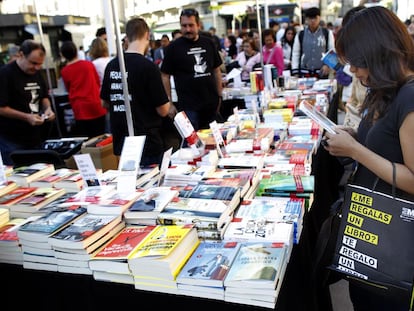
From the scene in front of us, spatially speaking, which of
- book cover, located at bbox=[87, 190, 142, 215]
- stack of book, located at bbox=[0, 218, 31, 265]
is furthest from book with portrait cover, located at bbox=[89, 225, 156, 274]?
stack of book, located at bbox=[0, 218, 31, 265]

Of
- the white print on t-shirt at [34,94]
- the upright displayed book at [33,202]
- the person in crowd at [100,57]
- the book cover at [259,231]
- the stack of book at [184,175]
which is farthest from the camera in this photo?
the person in crowd at [100,57]

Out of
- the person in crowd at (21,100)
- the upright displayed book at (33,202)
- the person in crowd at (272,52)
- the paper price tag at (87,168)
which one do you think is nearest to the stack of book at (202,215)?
the paper price tag at (87,168)

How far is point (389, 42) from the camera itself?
1.21 meters

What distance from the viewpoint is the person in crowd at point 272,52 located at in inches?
234

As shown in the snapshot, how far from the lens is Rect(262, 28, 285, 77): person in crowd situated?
234 inches

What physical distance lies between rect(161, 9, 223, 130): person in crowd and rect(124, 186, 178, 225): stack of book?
2285 millimetres

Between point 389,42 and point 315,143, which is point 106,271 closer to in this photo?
point 389,42

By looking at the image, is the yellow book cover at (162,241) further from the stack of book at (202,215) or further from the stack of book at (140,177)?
the stack of book at (140,177)

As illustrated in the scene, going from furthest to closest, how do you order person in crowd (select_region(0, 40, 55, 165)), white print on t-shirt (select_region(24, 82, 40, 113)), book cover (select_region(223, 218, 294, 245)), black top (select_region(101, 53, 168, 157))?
white print on t-shirt (select_region(24, 82, 40, 113)), person in crowd (select_region(0, 40, 55, 165)), black top (select_region(101, 53, 168, 157)), book cover (select_region(223, 218, 294, 245))

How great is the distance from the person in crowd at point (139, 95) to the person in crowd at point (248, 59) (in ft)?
11.4

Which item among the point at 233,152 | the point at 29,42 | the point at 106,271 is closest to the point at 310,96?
the point at 233,152

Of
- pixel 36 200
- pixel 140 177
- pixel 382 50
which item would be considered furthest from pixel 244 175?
pixel 36 200

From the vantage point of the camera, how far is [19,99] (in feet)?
10.6

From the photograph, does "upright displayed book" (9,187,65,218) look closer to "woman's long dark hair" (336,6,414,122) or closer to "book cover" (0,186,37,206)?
"book cover" (0,186,37,206)
